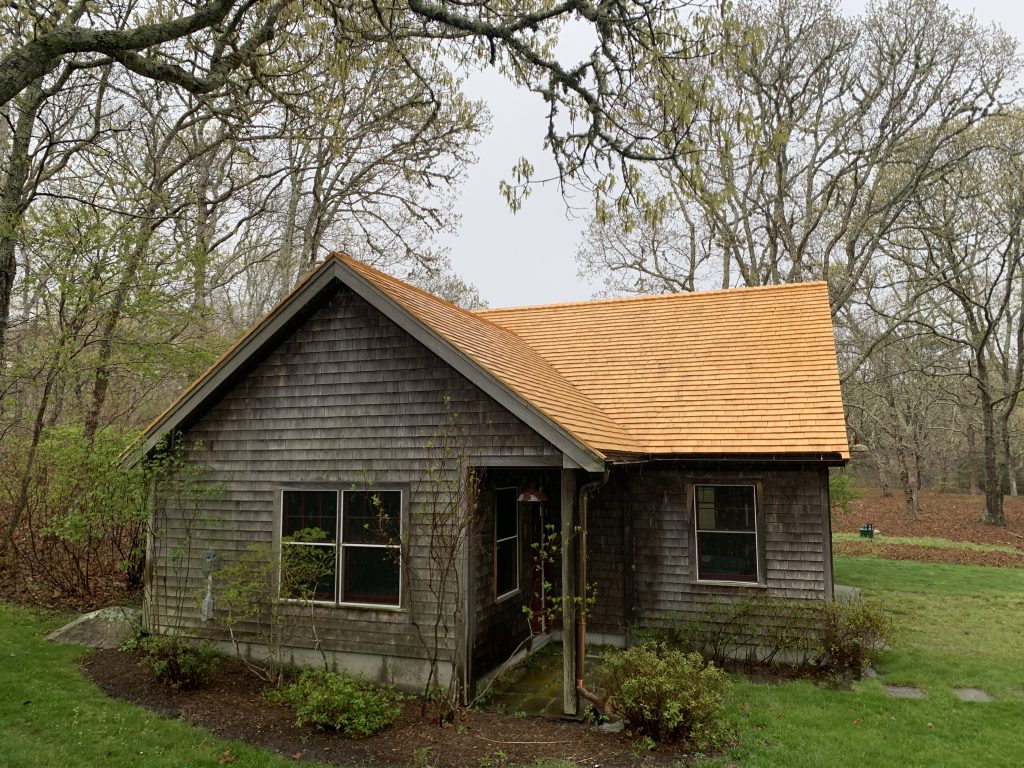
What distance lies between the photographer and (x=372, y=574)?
8.81 meters

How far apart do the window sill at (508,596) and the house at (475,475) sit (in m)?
0.05

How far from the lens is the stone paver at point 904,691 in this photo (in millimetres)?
8328

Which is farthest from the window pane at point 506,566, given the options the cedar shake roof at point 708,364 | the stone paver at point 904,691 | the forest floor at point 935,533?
the forest floor at point 935,533

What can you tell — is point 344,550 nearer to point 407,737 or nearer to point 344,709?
point 344,709

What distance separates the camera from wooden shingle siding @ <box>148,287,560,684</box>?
838 centimetres

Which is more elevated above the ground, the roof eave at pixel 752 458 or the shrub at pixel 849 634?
the roof eave at pixel 752 458

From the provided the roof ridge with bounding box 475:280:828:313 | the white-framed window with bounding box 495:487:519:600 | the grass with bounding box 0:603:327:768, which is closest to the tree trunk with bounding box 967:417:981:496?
the roof ridge with bounding box 475:280:828:313

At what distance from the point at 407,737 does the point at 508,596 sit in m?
2.79

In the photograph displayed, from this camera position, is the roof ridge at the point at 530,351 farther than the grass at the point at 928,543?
No

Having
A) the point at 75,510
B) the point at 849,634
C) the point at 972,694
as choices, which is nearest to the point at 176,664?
the point at 75,510

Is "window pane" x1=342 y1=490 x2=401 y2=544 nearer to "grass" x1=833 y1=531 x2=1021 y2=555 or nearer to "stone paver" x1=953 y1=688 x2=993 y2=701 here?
"stone paver" x1=953 y1=688 x2=993 y2=701

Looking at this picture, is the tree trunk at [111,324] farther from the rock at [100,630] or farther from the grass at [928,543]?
the grass at [928,543]

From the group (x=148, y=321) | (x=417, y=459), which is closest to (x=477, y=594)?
(x=417, y=459)

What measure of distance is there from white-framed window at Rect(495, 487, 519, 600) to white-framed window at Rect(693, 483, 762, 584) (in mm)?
2751
